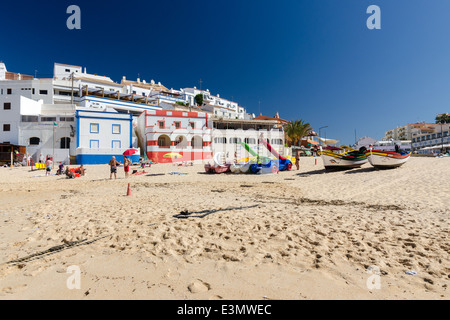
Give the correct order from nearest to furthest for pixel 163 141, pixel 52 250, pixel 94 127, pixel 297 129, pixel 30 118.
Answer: pixel 52 250 → pixel 94 127 → pixel 30 118 → pixel 163 141 → pixel 297 129

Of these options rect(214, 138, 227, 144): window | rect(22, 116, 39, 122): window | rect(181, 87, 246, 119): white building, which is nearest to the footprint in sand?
rect(214, 138, 227, 144): window

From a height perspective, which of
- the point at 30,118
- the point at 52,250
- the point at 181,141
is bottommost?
the point at 52,250

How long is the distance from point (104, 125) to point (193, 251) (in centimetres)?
3250

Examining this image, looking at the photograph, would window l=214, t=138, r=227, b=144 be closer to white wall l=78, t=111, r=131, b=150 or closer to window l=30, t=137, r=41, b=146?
white wall l=78, t=111, r=131, b=150

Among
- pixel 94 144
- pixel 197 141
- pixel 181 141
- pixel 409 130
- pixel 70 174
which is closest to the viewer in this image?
pixel 70 174

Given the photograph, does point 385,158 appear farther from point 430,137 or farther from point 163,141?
point 430,137

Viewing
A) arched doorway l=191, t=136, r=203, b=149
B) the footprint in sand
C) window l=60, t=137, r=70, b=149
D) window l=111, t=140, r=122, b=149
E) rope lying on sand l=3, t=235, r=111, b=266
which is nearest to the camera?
the footprint in sand

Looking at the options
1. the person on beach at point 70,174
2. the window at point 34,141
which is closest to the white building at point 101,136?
the window at point 34,141

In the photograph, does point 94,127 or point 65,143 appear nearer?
point 65,143

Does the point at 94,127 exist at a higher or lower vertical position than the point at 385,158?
higher

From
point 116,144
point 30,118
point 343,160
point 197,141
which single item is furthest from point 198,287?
point 30,118

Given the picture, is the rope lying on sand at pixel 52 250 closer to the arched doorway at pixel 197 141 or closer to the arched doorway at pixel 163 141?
the arched doorway at pixel 163 141

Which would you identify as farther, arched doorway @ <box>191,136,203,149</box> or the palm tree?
the palm tree
